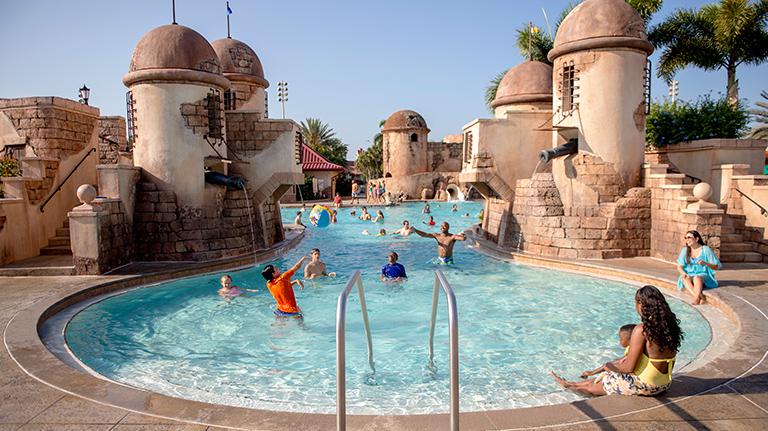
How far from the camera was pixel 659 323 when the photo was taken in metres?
4.34

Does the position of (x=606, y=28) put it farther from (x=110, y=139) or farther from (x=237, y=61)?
(x=110, y=139)

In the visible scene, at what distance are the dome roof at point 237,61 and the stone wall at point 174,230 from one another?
319 inches

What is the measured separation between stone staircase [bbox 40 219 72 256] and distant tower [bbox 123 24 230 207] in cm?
279

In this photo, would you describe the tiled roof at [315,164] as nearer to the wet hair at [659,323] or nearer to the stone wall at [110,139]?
the stone wall at [110,139]

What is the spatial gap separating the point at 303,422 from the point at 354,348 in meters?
3.52

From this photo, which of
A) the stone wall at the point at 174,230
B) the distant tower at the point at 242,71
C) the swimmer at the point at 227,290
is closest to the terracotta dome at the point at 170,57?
the stone wall at the point at 174,230

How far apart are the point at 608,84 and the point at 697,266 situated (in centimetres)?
592

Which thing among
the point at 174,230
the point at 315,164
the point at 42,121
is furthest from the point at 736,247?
the point at 315,164

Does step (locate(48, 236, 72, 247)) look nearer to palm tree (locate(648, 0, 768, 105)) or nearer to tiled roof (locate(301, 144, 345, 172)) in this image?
palm tree (locate(648, 0, 768, 105))

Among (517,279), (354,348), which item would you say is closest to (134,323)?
(354,348)

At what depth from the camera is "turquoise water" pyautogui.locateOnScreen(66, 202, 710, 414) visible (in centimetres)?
573

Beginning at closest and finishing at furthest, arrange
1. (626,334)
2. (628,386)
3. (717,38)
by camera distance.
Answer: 1. (628,386)
2. (626,334)
3. (717,38)

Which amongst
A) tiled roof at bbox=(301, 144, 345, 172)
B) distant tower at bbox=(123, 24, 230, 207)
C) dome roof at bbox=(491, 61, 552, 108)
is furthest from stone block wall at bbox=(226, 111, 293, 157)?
tiled roof at bbox=(301, 144, 345, 172)

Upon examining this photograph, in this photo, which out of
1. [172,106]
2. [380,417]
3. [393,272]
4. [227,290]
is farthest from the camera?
[172,106]
